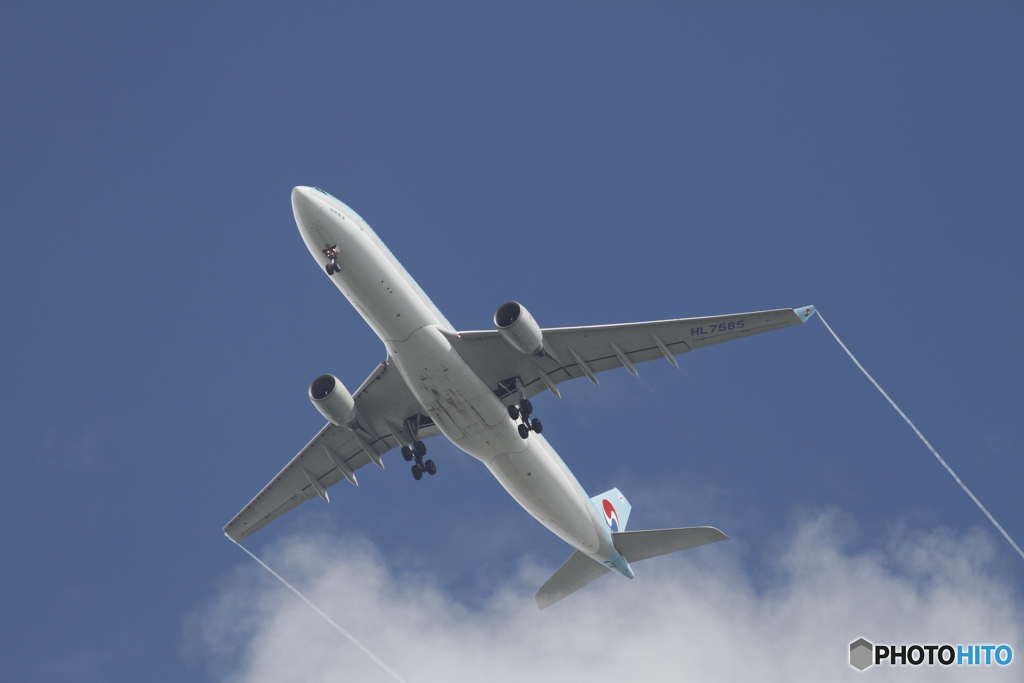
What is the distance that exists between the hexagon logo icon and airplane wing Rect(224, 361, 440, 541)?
16626mm

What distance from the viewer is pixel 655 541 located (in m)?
37.8

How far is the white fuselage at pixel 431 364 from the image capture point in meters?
29.9

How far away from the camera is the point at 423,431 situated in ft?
122

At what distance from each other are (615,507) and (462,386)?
46.4 ft

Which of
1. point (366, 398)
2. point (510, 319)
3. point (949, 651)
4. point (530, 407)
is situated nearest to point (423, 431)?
point (366, 398)

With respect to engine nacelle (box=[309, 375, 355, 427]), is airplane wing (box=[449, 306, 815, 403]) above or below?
above

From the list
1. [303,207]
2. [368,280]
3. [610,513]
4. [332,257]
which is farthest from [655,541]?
[303,207]

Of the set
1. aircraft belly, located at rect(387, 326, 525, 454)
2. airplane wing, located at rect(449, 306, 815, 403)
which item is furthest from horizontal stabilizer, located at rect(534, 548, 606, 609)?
airplane wing, located at rect(449, 306, 815, 403)

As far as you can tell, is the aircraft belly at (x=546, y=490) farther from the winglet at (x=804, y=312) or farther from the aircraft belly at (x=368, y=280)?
the winglet at (x=804, y=312)

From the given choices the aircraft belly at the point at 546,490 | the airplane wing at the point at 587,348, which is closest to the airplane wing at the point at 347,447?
the airplane wing at the point at 587,348

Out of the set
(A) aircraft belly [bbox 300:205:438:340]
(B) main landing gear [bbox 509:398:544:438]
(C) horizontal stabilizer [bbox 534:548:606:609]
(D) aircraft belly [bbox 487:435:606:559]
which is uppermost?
(A) aircraft belly [bbox 300:205:438:340]

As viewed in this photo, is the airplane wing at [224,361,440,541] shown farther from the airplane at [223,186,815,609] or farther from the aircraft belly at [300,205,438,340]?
the aircraft belly at [300,205,438,340]

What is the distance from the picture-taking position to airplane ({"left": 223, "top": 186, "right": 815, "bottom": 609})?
98.7 feet

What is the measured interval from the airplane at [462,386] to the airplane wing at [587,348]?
0.04 meters
